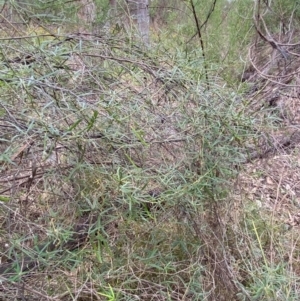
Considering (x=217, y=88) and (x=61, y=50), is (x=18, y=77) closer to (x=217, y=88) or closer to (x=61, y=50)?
(x=61, y=50)

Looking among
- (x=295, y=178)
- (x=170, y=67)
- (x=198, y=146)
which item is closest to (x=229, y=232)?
(x=198, y=146)

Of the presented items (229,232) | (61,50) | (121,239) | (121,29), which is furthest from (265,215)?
(61,50)

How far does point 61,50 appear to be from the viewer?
1347 millimetres

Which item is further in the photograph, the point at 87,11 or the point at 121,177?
the point at 87,11

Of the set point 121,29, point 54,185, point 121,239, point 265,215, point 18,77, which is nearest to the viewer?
point 18,77

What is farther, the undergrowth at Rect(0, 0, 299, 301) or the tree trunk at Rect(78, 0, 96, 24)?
the tree trunk at Rect(78, 0, 96, 24)

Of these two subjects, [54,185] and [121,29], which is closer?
[54,185]

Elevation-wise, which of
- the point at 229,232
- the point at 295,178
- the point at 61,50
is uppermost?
the point at 61,50

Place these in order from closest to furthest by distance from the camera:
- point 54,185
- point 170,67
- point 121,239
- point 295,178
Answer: point 54,185
point 121,239
point 170,67
point 295,178

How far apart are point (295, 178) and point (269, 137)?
42.0 inches

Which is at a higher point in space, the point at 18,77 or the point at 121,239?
the point at 18,77

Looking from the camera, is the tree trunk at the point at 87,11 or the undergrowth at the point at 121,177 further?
the tree trunk at the point at 87,11

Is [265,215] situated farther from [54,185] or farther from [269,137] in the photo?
[54,185]

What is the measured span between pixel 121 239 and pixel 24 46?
674mm
